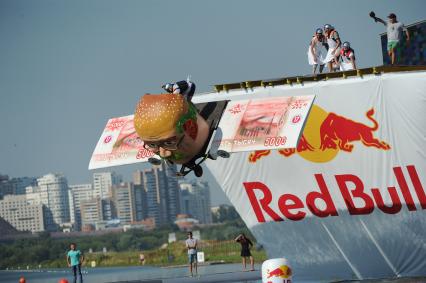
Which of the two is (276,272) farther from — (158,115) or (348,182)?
(348,182)

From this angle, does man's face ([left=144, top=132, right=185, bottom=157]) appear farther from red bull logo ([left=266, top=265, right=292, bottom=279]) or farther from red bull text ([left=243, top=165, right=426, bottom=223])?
red bull text ([left=243, top=165, right=426, bottom=223])

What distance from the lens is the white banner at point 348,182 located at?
104 feet

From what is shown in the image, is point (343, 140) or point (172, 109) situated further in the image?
point (343, 140)

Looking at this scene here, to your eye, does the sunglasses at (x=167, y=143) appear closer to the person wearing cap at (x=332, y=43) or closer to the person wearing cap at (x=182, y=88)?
the person wearing cap at (x=182, y=88)

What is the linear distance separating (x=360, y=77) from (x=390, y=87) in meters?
0.86

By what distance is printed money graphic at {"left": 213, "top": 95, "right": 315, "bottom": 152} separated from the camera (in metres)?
27.1

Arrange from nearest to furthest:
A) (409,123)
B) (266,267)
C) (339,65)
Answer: (266,267) → (409,123) → (339,65)

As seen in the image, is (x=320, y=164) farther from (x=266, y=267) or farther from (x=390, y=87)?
(x=266, y=267)

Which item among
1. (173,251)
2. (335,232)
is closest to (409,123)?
(335,232)

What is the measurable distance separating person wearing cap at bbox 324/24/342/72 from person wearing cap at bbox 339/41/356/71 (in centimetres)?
15

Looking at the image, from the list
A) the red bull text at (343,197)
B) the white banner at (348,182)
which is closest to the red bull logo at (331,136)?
the white banner at (348,182)

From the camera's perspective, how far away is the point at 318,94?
32406mm

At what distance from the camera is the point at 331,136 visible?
32.6 meters

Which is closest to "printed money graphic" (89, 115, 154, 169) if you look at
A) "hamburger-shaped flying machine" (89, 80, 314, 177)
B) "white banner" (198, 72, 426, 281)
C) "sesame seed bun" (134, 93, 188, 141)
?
"hamburger-shaped flying machine" (89, 80, 314, 177)
